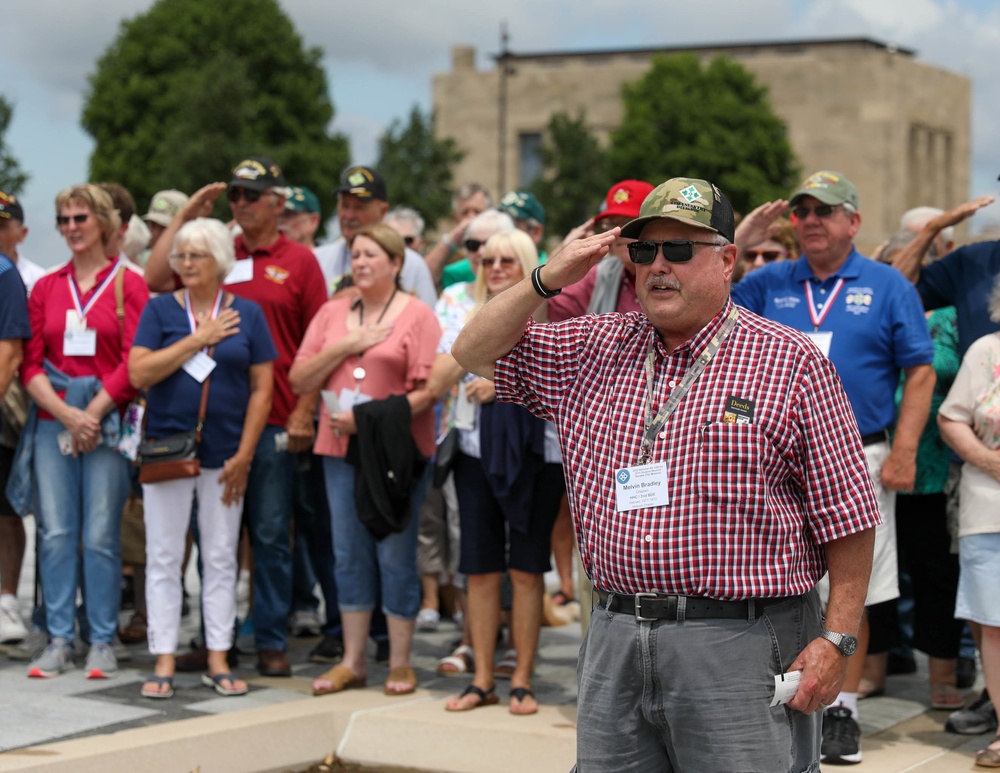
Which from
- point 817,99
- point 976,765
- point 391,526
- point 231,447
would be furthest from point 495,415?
point 817,99

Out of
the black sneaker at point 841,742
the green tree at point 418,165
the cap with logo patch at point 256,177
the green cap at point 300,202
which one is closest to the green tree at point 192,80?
the green tree at point 418,165

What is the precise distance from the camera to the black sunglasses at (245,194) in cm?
759

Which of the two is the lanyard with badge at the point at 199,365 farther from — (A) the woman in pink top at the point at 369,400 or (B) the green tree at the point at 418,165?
(B) the green tree at the point at 418,165

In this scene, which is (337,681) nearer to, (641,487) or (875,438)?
(875,438)

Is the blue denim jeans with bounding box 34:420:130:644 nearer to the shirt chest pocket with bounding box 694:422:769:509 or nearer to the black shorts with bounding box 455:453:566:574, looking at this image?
the black shorts with bounding box 455:453:566:574

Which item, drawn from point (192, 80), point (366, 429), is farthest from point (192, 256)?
point (192, 80)

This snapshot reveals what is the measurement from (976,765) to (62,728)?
3.68m

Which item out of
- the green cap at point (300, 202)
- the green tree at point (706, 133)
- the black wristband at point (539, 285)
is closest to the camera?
the black wristband at point (539, 285)

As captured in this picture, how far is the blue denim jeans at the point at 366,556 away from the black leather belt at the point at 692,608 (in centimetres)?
322

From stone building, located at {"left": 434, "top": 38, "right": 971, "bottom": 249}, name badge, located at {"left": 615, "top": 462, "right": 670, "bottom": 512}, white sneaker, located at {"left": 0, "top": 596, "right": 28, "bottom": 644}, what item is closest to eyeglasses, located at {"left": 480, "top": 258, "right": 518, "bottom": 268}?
name badge, located at {"left": 615, "top": 462, "right": 670, "bottom": 512}

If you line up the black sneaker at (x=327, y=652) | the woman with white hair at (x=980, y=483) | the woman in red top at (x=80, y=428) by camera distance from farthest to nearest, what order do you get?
1. the black sneaker at (x=327, y=652)
2. the woman in red top at (x=80, y=428)
3. the woman with white hair at (x=980, y=483)

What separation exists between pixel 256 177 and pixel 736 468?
4601 millimetres

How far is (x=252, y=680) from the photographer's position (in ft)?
23.0

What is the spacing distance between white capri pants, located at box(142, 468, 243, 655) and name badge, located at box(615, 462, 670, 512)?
357 centimetres
